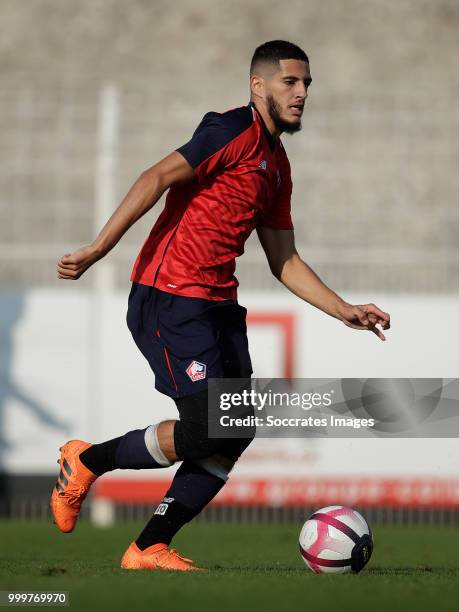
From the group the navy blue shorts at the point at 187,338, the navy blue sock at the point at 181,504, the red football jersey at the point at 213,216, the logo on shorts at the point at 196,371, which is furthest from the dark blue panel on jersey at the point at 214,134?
the navy blue sock at the point at 181,504

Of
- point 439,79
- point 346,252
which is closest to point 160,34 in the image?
point 439,79

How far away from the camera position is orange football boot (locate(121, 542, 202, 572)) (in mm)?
5305

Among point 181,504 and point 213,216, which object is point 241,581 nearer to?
point 181,504

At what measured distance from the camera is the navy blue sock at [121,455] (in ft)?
17.7

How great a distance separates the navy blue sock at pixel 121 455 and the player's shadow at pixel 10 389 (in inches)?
191

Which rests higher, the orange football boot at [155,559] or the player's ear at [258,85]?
the player's ear at [258,85]

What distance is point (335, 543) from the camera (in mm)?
5297

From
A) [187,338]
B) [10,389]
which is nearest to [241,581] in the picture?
[187,338]

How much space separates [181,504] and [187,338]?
760mm

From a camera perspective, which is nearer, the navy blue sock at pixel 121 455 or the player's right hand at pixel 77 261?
the player's right hand at pixel 77 261

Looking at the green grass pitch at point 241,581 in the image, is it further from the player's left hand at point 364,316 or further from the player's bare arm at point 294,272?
the player's bare arm at point 294,272

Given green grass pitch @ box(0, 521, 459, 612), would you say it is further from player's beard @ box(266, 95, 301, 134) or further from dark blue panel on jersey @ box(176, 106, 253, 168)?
player's beard @ box(266, 95, 301, 134)

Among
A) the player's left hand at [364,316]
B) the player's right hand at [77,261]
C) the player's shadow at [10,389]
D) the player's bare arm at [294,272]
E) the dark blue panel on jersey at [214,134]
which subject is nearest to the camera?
the player's right hand at [77,261]

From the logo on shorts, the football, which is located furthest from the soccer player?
the football
